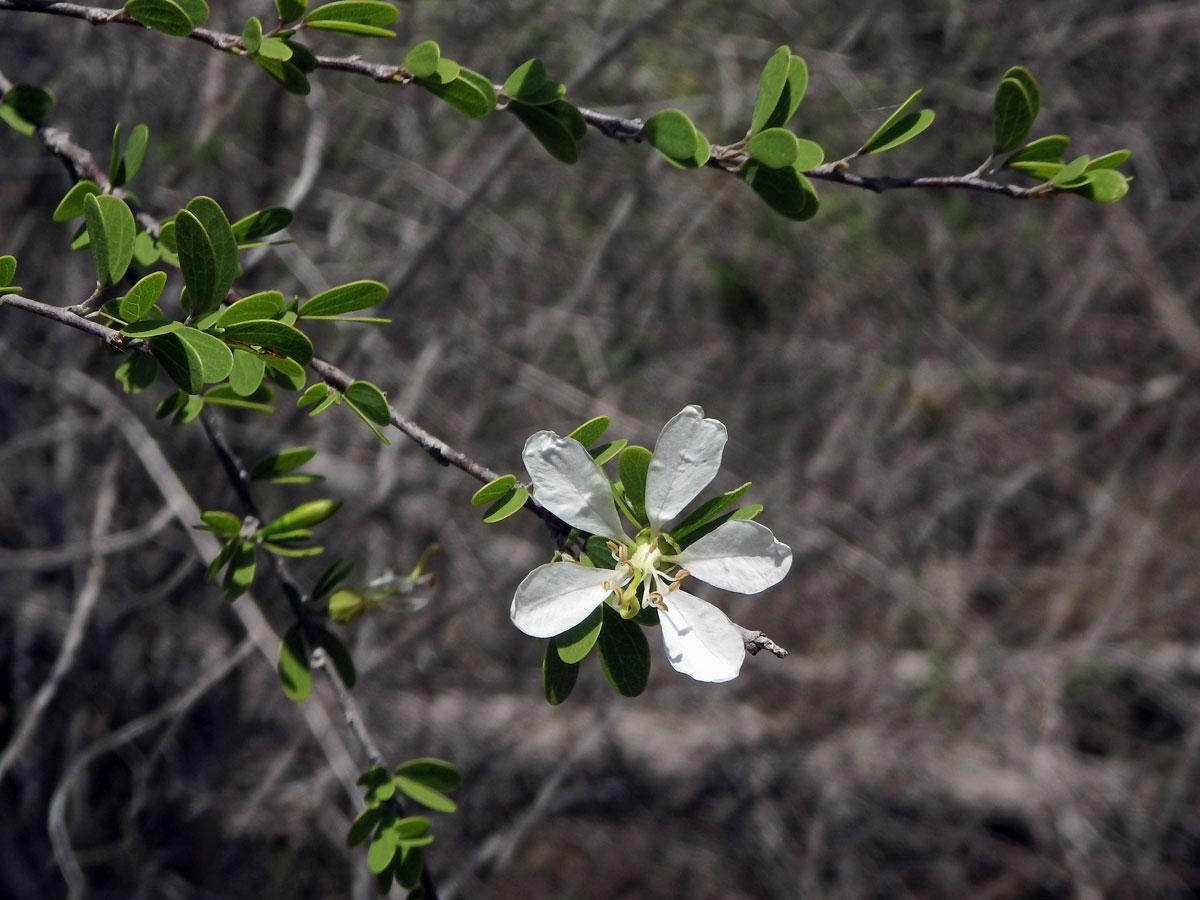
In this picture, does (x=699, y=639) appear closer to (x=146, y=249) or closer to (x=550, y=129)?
(x=550, y=129)

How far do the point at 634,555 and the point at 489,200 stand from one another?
2.57 meters

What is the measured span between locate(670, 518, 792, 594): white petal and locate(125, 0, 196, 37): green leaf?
0.83 m

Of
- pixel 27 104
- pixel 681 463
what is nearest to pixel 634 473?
pixel 681 463

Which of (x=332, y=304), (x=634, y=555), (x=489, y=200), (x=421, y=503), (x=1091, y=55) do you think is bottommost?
(x=634, y=555)

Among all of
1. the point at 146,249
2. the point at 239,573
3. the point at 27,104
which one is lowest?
the point at 239,573

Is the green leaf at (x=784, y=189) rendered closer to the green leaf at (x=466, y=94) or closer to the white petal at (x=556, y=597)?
the green leaf at (x=466, y=94)

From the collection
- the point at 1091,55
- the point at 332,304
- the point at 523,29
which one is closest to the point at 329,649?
the point at 332,304

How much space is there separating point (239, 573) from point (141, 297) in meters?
0.37

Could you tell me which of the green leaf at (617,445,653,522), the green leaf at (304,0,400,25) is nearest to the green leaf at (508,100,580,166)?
the green leaf at (304,0,400,25)

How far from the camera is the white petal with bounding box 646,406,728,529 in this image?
0.94 metres

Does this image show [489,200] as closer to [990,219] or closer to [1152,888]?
[990,219]

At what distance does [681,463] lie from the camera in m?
0.95

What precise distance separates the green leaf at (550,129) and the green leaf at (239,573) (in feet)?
1.73

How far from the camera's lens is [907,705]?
12.2 feet
